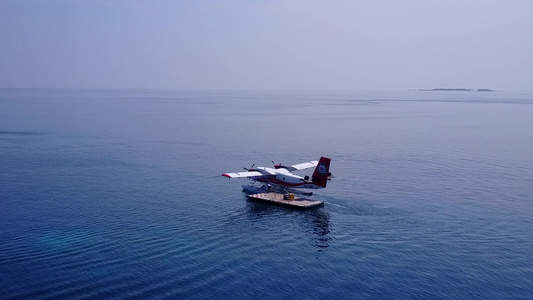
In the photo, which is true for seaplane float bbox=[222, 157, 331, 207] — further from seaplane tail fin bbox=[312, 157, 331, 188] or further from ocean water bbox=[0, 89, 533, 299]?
ocean water bbox=[0, 89, 533, 299]

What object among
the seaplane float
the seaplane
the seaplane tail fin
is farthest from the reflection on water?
the seaplane tail fin

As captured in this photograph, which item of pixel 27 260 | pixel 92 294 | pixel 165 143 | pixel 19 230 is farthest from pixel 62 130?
pixel 92 294

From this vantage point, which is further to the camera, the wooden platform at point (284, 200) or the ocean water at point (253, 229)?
the wooden platform at point (284, 200)

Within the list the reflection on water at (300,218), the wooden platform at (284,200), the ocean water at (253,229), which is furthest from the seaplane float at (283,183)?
the ocean water at (253,229)

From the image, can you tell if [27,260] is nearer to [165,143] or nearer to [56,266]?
[56,266]

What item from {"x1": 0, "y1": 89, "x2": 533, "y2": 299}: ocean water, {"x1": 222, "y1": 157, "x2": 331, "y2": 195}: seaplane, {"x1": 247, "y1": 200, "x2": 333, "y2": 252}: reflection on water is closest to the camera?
{"x1": 0, "y1": 89, "x2": 533, "y2": 299}: ocean water

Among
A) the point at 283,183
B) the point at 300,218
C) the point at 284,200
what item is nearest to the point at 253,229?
the point at 300,218

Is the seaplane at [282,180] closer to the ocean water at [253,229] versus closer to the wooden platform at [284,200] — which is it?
the wooden platform at [284,200]

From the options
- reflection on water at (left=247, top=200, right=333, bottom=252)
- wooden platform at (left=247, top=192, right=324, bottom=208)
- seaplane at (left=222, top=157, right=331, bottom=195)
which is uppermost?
seaplane at (left=222, top=157, right=331, bottom=195)
